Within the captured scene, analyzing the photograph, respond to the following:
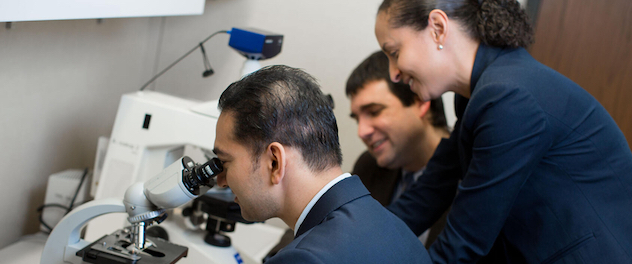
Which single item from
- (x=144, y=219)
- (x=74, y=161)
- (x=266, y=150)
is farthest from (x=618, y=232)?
(x=74, y=161)

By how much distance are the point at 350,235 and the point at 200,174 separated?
1.12 feet

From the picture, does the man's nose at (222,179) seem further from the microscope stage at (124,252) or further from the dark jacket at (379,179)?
the dark jacket at (379,179)

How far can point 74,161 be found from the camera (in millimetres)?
1783

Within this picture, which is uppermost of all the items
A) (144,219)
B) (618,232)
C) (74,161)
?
(618,232)

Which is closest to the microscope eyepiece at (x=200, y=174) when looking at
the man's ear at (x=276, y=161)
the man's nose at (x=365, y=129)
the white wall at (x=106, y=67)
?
the man's ear at (x=276, y=161)

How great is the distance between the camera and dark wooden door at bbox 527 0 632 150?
→ 6.22 ft

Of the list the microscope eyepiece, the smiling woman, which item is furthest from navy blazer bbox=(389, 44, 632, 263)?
the microscope eyepiece

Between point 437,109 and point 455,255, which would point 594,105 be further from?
Result: point 437,109

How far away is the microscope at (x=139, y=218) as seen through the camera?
949mm

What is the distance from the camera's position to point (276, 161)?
2.86 feet

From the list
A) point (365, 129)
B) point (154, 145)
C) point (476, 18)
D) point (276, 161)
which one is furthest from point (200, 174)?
point (365, 129)

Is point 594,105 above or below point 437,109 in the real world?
above

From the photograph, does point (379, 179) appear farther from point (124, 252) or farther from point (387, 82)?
point (124, 252)

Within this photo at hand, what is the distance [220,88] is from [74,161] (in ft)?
2.50
